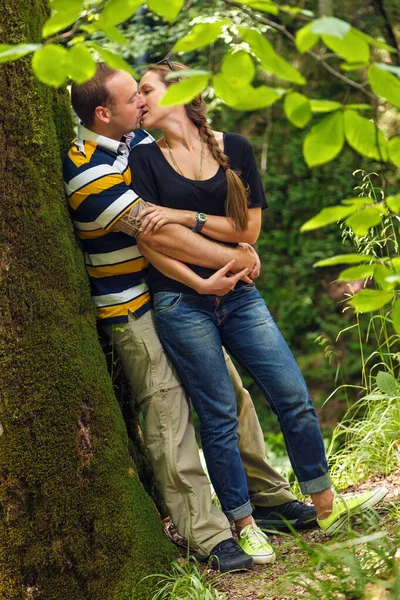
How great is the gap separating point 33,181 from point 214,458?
4.34 ft

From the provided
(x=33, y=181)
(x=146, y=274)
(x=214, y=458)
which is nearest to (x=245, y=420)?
(x=214, y=458)

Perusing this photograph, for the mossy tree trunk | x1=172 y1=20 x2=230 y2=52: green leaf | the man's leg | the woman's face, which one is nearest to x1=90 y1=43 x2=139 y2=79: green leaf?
x1=172 y1=20 x2=230 y2=52: green leaf

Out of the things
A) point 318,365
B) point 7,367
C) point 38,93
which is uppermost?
point 38,93

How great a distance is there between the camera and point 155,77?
2.99m

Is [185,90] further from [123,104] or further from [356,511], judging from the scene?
[356,511]

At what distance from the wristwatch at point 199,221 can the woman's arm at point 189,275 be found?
16 centimetres

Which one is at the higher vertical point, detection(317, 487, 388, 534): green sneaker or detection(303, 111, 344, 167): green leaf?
detection(303, 111, 344, 167): green leaf

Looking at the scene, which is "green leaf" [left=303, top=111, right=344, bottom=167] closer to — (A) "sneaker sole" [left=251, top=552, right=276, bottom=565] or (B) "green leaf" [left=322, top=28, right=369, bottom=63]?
(B) "green leaf" [left=322, top=28, right=369, bottom=63]

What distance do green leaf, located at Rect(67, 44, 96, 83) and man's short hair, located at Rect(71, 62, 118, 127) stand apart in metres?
1.41

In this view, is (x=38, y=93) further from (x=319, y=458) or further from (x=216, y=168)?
(x=319, y=458)

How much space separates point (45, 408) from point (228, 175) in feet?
3.92

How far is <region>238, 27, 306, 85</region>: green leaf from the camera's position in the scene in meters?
1.43

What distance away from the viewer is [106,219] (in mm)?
2799

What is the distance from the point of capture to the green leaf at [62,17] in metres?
1.49
